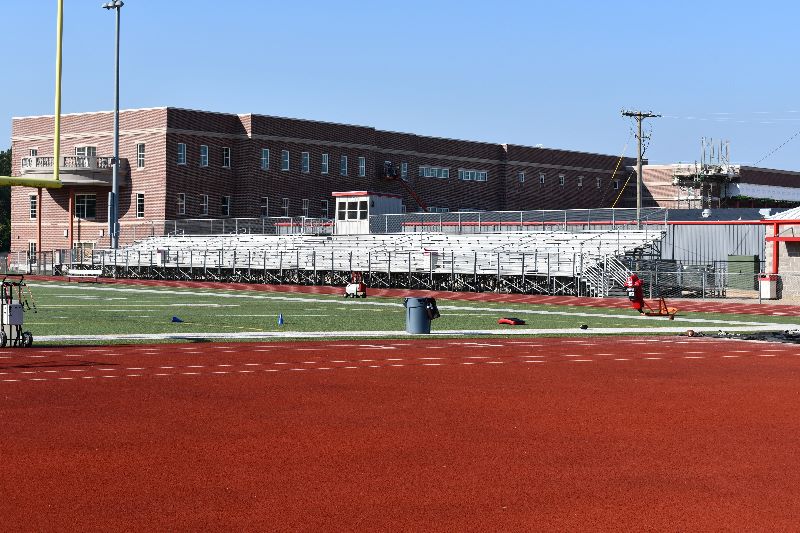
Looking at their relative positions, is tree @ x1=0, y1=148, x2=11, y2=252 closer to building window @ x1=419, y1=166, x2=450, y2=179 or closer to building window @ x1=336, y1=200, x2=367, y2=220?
building window @ x1=419, y1=166, x2=450, y2=179

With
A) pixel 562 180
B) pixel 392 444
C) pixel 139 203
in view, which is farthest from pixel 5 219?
pixel 392 444

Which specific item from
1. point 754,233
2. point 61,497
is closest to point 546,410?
point 61,497

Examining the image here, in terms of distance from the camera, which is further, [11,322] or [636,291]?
[636,291]

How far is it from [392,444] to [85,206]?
242 ft

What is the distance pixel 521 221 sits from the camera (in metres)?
64.9

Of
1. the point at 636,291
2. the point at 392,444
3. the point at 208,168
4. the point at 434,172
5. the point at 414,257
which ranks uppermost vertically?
the point at 434,172

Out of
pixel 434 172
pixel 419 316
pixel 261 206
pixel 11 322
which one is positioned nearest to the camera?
pixel 11 322

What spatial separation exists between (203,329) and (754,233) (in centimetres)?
3895

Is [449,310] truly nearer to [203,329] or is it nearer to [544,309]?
[544,309]

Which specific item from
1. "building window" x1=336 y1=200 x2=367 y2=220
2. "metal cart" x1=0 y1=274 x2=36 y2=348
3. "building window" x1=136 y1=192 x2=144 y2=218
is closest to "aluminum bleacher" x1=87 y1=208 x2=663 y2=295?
"building window" x1=336 y1=200 x2=367 y2=220

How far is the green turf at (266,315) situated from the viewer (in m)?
27.2

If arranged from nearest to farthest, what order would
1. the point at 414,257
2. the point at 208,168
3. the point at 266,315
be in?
1. the point at 266,315
2. the point at 414,257
3. the point at 208,168

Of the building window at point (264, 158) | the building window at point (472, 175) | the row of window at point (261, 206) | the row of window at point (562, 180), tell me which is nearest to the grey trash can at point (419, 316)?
the row of window at point (261, 206)

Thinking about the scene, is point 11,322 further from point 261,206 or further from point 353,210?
point 261,206
